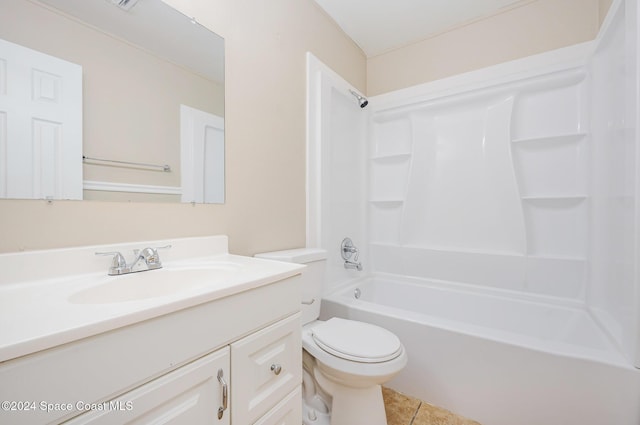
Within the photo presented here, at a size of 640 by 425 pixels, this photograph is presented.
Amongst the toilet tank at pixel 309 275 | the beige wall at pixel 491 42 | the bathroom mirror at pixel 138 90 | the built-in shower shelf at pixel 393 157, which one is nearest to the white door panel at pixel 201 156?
the bathroom mirror at pixel 138 90

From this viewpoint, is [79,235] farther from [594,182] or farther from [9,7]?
[594,182]

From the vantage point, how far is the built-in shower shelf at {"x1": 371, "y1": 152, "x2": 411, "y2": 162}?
7.73 ft

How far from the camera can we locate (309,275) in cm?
150

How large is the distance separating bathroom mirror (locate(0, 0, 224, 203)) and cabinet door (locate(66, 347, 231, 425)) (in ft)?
2.19

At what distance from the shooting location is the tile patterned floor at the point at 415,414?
1358 millimetres

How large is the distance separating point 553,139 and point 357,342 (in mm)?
1854

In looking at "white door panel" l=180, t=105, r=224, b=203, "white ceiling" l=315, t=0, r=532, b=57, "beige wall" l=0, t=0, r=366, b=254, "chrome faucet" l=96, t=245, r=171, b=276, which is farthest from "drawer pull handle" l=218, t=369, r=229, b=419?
"white ceiling" l=315, t=0, r=532, b=57

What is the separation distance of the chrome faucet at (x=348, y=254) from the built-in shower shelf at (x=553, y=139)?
139cm

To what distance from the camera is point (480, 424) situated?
1.33m

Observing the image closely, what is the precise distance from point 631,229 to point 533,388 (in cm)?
79

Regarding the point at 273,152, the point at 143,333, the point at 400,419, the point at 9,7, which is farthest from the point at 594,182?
the point at 9,7

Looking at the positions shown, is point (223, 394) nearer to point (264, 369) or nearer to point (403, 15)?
point (264, 369)

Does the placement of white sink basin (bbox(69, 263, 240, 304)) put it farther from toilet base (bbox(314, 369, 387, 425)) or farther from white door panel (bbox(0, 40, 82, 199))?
toilet base (bbox(314, 369, 387, 425))

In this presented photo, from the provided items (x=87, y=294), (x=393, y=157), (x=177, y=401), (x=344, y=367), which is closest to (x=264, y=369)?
(x=177, y=401)
